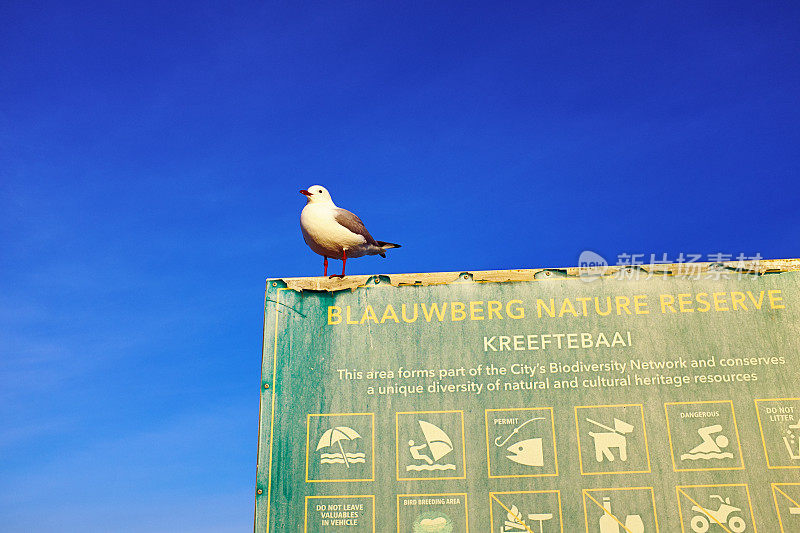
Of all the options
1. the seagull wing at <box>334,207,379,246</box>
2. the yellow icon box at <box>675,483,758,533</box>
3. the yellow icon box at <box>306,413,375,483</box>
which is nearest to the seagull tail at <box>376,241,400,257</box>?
the seagull wing at <box>334,207,379,246</box>

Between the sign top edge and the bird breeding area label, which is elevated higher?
the sign top edge

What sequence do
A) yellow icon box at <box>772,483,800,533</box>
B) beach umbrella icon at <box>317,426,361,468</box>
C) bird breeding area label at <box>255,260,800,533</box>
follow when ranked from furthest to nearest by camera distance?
1. beach umbrella icon at <box>317,426,361,468</box>
2. bird breeding area label at <box>255,260,800,533</box>
3. yellow icon box at <box>772,483,800,533</box>

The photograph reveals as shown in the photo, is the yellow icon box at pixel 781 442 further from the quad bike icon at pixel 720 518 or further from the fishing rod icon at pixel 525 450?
the fishing rod icon at pixel 525 450

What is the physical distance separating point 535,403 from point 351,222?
2.66m

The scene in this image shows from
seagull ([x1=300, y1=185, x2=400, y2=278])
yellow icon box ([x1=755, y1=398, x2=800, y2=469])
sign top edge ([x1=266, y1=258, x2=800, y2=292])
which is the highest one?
seagull ([x1=300, y1=185, x2=400, y2=278])

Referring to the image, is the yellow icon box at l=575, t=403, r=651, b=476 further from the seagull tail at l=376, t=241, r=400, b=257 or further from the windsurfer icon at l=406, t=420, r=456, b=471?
the seagull tail at l=376, t=241, r=400, b=257

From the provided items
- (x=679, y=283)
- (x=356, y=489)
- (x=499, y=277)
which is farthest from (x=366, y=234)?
(x=679, y=283)

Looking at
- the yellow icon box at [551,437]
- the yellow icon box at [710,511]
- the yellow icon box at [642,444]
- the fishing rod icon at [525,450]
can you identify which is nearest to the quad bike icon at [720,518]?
the yellow icon box at [710,511]

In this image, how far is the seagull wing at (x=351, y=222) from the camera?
6.52 metres

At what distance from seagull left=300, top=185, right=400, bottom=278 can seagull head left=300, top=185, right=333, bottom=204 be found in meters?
0.44

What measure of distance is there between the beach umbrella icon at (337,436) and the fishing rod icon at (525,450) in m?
1.21

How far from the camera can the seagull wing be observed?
652 centimetres

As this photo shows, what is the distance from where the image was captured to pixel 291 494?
17.0ft

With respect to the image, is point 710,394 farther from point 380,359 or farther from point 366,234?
point 366,234
